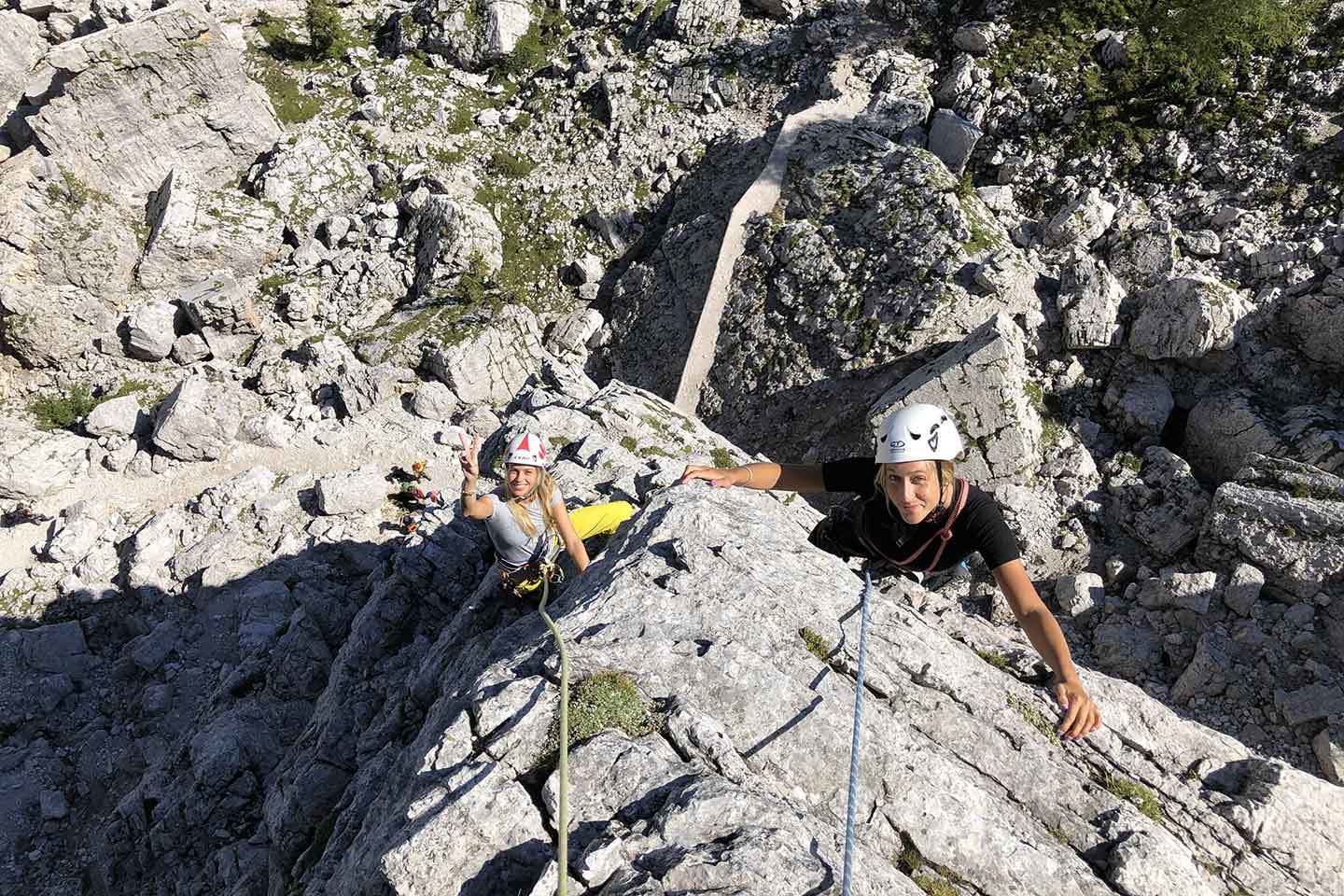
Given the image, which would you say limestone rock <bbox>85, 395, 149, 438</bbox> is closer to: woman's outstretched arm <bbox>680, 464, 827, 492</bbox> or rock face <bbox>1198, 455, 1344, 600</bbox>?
woman's outstretched arm <bbox>680, 464, 827, 492</bbox>

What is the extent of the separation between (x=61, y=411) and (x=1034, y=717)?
27770 millimetres

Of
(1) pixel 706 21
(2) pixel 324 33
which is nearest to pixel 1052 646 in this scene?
(1) pixel 706 21

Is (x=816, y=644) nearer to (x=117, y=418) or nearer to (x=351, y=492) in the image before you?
(x=351, y=492)

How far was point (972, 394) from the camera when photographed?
1614cm

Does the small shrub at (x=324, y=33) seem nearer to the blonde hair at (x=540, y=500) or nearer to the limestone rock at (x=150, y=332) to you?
the limestone rock at (x=150, y=332)

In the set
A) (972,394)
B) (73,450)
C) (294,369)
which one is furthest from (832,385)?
(73,450)

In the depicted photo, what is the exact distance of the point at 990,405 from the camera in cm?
Result: 1611

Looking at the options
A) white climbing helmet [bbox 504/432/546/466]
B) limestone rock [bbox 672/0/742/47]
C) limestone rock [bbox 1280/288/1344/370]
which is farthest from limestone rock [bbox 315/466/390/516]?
limestone rock [bbox 1280/288/1344/370]

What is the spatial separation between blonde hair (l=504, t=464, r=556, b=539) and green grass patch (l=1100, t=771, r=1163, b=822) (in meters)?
6.53

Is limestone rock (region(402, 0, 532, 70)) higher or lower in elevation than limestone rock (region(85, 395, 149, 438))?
higher

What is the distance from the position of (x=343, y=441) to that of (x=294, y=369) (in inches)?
143

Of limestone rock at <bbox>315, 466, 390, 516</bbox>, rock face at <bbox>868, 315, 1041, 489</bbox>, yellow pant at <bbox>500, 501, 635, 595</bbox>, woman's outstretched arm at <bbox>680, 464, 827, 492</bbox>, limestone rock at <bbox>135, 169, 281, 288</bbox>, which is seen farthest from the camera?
limestone rock at <bbox>135, 169, 281, 288</bbox>

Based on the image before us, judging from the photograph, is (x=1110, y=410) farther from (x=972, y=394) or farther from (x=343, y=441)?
(x=343, y=441)

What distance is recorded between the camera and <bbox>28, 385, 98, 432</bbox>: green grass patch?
21.8 m
